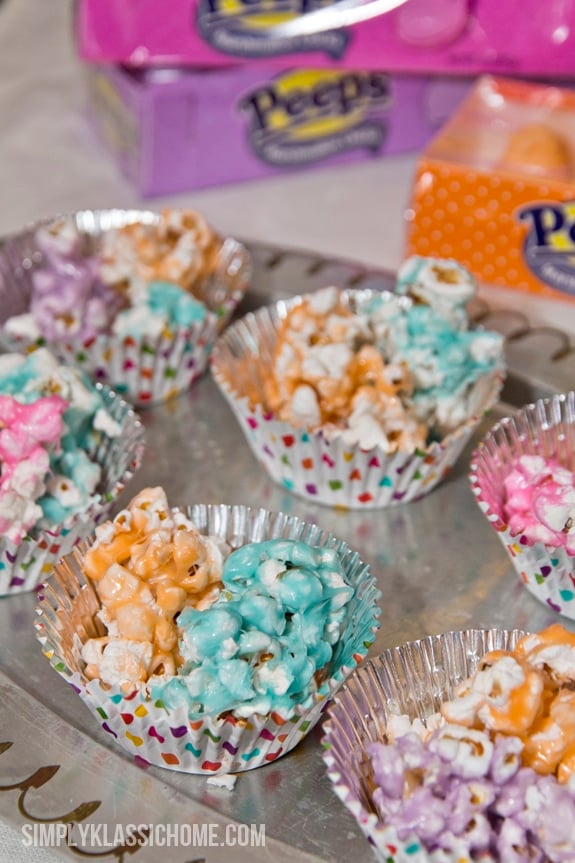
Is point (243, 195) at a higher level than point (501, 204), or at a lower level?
lower

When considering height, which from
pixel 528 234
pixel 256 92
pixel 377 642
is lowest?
pixel 377 642

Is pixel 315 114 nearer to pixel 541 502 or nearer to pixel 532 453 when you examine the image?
pixel 532 453

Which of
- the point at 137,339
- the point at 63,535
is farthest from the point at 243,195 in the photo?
the point at 63,535

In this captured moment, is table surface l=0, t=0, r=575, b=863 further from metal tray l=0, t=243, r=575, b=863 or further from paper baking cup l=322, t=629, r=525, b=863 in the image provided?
paper baking cup l=322, t=629, r=525, b=863

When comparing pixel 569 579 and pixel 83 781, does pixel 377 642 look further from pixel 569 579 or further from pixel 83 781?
pixel 83 781

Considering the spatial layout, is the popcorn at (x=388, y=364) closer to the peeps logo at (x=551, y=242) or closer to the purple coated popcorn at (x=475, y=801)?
the peeps logo at (x=551, y=242)

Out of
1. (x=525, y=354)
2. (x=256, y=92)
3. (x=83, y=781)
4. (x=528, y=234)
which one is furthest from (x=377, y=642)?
(x=256, y=92)

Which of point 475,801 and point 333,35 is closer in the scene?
point 475,801
